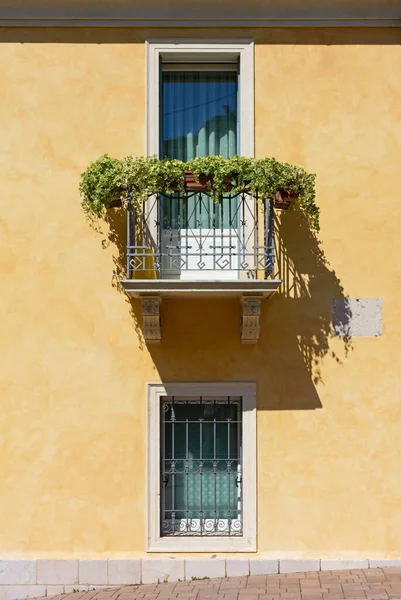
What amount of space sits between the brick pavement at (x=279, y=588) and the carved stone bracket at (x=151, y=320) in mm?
2626

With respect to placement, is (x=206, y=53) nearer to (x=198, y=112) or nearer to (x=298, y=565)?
(x=198, y=112)

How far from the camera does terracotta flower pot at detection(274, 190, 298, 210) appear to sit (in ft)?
27.0

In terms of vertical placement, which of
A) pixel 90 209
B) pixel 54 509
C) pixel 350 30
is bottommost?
pixel 54 509

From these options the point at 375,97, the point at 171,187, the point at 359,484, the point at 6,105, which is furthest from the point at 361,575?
the point at 6,105

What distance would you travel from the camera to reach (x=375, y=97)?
8836mm

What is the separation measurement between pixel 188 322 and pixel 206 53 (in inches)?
120

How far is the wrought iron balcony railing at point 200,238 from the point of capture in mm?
8398

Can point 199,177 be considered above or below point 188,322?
above

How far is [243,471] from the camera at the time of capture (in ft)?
28.4

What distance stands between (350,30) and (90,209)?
358 cm

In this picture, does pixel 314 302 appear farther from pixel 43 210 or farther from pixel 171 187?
pixel 43 210
